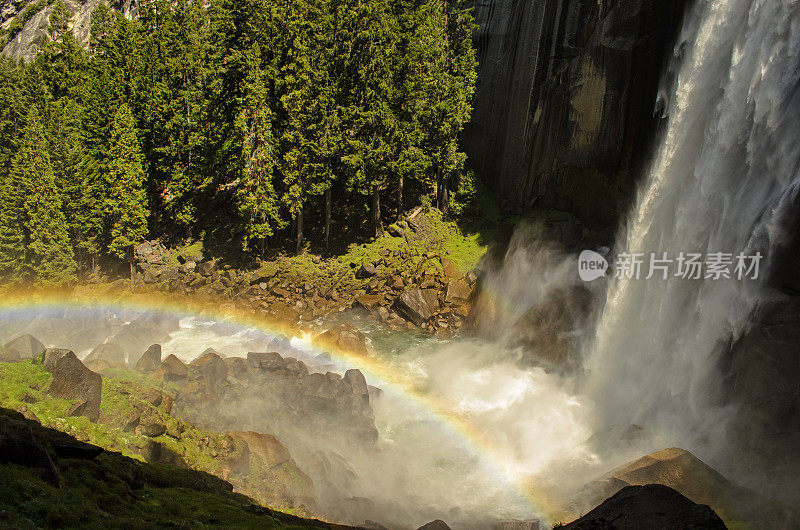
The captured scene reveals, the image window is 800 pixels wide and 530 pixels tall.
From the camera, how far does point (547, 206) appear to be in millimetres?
32969

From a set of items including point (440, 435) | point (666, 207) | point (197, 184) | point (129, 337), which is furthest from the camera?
point (197, 184)

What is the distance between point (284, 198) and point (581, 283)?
20.0m

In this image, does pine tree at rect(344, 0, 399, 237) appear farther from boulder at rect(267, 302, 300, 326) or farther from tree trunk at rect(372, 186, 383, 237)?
boulder at rect(267, 302, 300, 326)

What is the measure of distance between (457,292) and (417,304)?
291 cm

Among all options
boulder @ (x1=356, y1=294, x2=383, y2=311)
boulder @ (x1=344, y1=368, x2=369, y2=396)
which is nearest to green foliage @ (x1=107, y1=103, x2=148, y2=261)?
boulder @ (x1=356, y1=294, x2=383, y2=311)

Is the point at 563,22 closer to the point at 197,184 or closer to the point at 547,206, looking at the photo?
the point at 547,206

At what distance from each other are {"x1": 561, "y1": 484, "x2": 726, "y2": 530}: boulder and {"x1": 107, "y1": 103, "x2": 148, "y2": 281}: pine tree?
3361 cm

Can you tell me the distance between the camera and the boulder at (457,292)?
30828mm

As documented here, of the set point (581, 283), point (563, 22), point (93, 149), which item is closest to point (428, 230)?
point (581, 283)

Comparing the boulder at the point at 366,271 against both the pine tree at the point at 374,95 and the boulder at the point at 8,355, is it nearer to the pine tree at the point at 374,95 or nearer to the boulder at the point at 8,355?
the pine tree at the point at 374,95

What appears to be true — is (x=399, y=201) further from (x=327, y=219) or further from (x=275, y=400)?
(x=275, y=400)

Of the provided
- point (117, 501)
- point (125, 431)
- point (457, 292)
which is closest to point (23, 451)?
point (117, 501)

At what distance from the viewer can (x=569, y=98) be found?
100 ft

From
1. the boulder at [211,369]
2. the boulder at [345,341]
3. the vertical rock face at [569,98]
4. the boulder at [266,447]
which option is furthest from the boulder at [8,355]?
the vertical rock face at [569,98]
